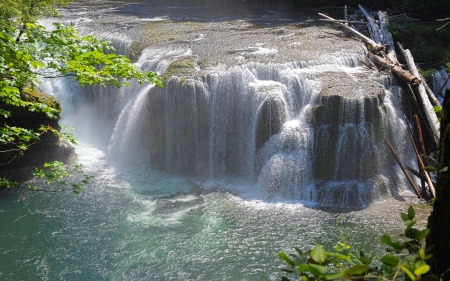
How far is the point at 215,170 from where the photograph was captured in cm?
1390

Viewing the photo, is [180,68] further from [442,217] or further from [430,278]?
[430,278]

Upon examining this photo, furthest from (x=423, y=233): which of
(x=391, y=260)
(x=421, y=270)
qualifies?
(x=421, y=270)

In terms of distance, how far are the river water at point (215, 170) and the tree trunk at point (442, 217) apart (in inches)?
Answer: 248

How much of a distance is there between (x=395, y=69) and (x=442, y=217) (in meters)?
12.6

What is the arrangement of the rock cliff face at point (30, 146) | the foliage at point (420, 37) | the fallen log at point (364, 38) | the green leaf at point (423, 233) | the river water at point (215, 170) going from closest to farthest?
the green leaf at point (423, 233) → the river water at point (215, 170) → the rock cliff face at point (30, 146) → the fallen log at point (364, 38) → the foliage at point (420, 37)

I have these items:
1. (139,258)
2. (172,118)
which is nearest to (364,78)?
(172,118)

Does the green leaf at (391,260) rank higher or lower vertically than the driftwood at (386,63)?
lower

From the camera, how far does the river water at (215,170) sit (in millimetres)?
9875

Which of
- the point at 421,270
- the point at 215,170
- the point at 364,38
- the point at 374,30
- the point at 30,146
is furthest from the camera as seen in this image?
the point at 374,30

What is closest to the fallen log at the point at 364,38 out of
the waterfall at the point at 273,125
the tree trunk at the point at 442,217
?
the waterfall at the point at 273,125

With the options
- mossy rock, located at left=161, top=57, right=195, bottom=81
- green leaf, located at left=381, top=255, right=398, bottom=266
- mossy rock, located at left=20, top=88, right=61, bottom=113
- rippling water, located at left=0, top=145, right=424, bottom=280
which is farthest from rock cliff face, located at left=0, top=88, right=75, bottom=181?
green leaf, located at left=381, top=255, right=398, bottom=266

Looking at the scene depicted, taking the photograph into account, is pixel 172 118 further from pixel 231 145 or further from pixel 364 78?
pixel 364 78

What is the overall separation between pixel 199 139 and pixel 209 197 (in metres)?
2.20

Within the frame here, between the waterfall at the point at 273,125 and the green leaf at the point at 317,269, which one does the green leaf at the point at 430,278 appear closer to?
the green leaf at the point at 317,269
